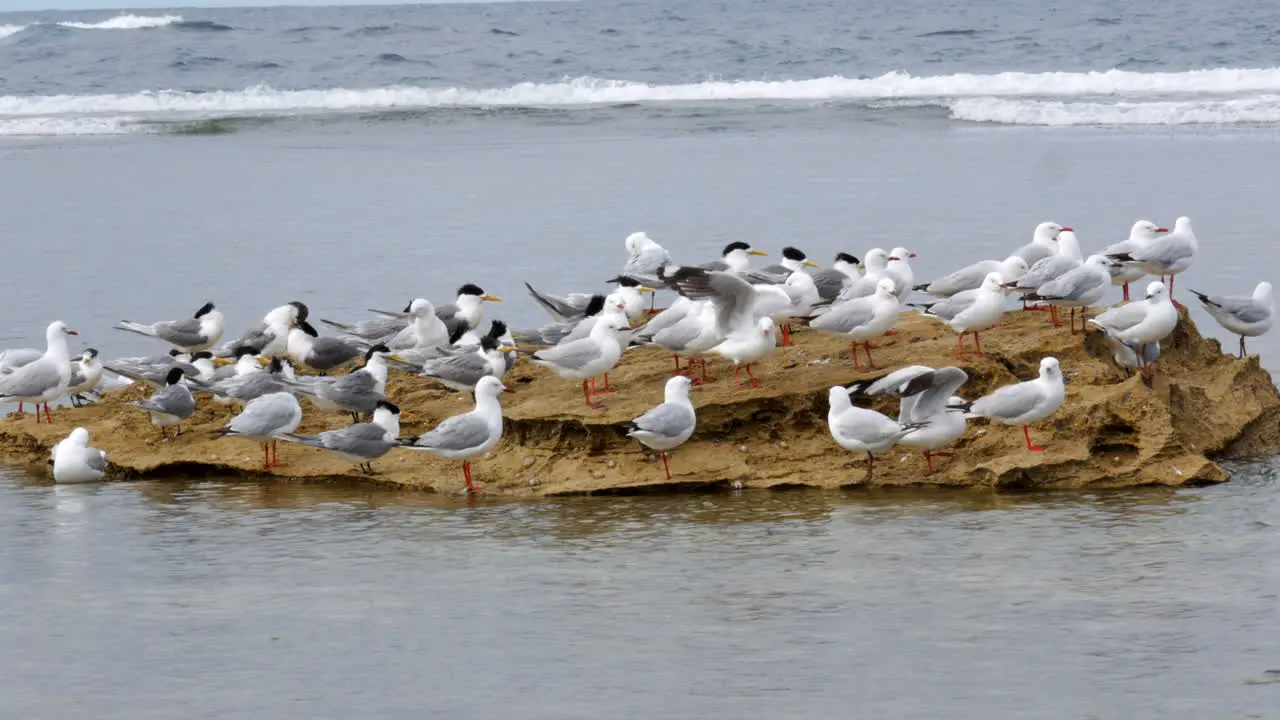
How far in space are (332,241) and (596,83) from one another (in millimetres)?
25733

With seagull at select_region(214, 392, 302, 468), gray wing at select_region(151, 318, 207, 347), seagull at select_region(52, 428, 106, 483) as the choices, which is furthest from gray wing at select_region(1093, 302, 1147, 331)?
gray wing at select_region(151, 318, 207, 347)

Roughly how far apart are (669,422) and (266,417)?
2848 mm

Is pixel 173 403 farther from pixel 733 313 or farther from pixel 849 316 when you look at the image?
pixel 849 316

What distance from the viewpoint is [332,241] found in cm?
2095

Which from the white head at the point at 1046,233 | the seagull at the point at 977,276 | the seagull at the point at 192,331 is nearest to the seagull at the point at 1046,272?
the seagull at the point at 977,276

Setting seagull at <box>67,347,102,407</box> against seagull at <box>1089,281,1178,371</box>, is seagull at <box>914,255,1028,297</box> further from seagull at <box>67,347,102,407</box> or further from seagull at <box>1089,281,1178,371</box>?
seagull at <box>67,347,102,407</box>

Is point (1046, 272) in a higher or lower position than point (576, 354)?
higher

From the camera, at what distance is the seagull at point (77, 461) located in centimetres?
1152

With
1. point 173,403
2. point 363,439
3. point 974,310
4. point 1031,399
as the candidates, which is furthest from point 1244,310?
point 173,403

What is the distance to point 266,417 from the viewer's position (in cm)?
1138

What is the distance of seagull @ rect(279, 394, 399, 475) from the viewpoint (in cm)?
1111

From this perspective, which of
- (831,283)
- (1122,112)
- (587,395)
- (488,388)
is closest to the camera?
(488,388)

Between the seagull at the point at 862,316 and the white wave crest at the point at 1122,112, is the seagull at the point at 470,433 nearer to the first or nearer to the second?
the seagull at the point at 862,316

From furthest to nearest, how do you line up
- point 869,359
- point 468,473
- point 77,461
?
1. point 869,359
2. point 77,461
3. point 468,473
